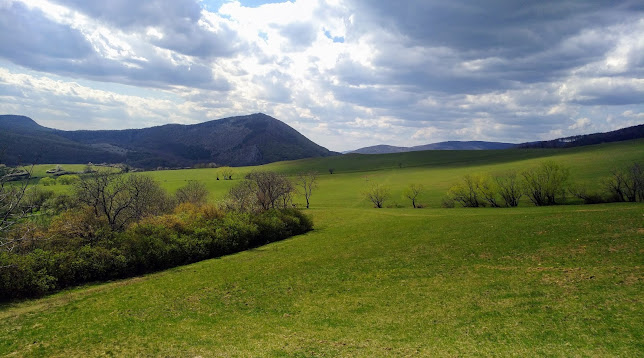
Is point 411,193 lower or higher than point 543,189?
lower

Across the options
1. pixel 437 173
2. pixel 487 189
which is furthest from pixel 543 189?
pixel 437 173

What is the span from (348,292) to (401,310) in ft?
18.2

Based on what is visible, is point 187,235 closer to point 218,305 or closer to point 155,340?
point 218,305

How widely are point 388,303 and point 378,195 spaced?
84.6 meters

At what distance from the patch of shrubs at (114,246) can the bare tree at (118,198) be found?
2.47 m

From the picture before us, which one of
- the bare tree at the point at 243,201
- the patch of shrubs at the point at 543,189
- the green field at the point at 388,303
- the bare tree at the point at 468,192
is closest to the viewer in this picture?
the green field at the point at 388,303

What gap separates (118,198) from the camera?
58812 millimetres

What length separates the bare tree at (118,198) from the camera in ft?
150

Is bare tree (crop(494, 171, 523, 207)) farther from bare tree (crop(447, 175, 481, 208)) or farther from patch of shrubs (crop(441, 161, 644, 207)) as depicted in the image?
bare tree (crop(447, 175, 481, 208))

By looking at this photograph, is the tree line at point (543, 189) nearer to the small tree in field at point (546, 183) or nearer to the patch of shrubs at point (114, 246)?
the small tree in field at point (546, 183)

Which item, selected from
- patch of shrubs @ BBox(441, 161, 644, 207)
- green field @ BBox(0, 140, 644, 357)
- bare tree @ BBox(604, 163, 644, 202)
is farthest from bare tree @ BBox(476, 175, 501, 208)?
green field @ BBox(0, 140, 644, 357)

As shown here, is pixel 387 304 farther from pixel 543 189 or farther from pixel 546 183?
pixel 546 183

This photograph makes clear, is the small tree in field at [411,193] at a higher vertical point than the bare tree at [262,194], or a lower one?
lower

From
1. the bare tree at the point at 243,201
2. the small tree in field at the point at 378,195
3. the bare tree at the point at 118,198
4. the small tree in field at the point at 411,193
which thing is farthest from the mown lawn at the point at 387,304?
the small tree in field at the point at 378,195
